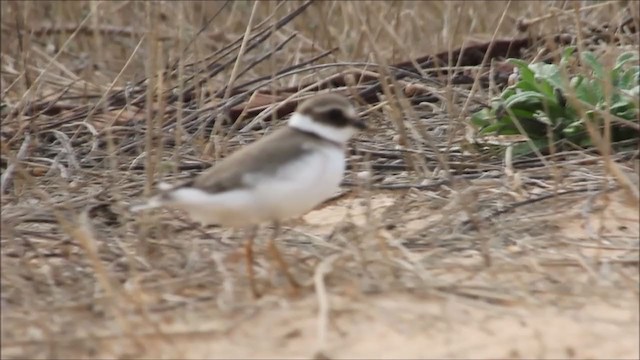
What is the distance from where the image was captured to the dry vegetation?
2.77 meters

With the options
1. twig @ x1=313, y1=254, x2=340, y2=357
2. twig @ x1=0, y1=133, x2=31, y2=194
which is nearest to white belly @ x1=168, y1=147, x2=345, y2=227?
twig @ x1=313, y1=254, x2=340, y2=357

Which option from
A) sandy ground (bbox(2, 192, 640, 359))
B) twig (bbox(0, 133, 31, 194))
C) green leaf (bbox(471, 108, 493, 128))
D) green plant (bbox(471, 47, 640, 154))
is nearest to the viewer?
sandy ground (bbox(2, 192, 640, 359))

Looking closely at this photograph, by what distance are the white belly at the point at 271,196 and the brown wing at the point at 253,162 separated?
22 millimetres

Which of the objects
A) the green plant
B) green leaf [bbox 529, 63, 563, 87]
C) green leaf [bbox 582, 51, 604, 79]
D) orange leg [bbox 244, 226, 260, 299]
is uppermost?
green leaf [bbox 582, 51, 604, 79]

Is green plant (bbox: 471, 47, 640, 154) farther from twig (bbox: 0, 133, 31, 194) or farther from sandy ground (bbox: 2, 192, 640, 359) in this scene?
twig (bbox: 0, 133, 31, 194)

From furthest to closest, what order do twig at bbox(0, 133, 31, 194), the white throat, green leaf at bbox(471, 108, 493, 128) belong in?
green leaf at bbox(471, 108, 493, 128) → twig at bbox(0, 133, 31, 194) → the white throat

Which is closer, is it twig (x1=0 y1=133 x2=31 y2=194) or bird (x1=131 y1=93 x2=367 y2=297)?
bird (x1=131 y1=93 x2=367 y2=297)

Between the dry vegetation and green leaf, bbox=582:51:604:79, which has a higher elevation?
green leaf, bbox=582:51:604:79

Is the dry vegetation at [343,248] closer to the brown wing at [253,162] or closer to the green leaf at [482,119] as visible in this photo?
the green leaf at [482,119]

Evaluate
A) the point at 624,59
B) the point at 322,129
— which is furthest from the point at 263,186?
the point at 624,59

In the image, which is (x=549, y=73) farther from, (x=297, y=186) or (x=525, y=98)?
(x=297, y=186)

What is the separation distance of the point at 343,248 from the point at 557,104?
128cm

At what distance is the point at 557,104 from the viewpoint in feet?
13.5

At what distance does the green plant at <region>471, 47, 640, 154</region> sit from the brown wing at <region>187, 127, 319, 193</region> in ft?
4.12
